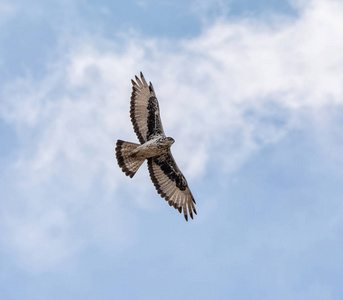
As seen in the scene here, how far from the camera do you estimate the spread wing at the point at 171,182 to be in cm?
2019

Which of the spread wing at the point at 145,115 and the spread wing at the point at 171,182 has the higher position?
the spread wing at the point at 145,115

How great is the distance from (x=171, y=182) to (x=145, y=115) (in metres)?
2.23

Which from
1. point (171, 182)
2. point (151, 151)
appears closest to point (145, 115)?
point (151, 151)

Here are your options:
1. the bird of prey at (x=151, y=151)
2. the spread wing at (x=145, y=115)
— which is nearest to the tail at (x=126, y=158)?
the bird of prey at (x=151, y=151)

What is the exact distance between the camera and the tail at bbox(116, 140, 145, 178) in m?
19.7

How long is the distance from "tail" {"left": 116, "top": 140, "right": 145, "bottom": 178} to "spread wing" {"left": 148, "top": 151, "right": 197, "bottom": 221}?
23.9 inches

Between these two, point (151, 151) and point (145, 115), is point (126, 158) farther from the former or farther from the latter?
point (145, 115)

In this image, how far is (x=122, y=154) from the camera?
19766 mm

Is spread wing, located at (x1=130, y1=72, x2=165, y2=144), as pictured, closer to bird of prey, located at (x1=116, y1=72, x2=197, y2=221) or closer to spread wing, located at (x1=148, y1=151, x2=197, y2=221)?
bird of prey, located at (x1=116, y1=72, x2=197, y2=221)

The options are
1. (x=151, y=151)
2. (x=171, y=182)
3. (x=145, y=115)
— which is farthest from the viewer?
(x=171, y=182)

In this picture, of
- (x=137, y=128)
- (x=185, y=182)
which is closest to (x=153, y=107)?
(x=137, y=128)

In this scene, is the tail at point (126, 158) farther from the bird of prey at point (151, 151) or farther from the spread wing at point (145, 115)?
the spread wing at point (145, 115)

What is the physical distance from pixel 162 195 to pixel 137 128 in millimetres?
2179

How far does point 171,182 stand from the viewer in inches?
805
